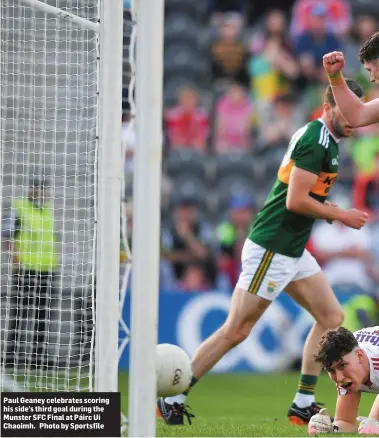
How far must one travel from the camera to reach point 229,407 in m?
8.95

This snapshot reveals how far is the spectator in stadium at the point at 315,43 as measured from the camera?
15977 millimetres

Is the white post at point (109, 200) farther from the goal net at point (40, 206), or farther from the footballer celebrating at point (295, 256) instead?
the goal net at point (40, 206)

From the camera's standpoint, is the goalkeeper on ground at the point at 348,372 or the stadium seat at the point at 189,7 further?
A: the stadium seat at the point at 189,7

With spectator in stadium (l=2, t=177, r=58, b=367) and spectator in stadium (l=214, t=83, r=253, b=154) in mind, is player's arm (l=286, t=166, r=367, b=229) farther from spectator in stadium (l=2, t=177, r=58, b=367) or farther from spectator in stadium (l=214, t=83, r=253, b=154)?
spectator in stadium (l=214, t=83, r=253, b=154)

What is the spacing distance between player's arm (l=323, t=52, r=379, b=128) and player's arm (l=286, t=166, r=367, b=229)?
4.46 feet

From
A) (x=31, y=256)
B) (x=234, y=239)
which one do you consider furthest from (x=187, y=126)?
(x=31, y=256)

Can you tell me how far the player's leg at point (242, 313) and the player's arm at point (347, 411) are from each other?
1155 millimetres

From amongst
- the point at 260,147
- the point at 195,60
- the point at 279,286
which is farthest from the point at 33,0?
the point at 195,60

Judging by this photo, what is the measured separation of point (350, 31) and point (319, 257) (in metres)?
4.44

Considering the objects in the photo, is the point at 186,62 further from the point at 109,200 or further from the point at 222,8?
the point at 109,200

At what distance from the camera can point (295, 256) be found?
23.7 feet

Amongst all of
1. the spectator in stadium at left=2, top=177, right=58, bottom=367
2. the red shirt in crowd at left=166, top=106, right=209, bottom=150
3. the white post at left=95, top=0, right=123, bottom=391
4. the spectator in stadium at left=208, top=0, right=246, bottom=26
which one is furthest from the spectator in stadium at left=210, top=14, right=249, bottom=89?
the white post at left=95, top=0, right=123, bottom=391

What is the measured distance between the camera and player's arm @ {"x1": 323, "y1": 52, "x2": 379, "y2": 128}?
5.38 metres
